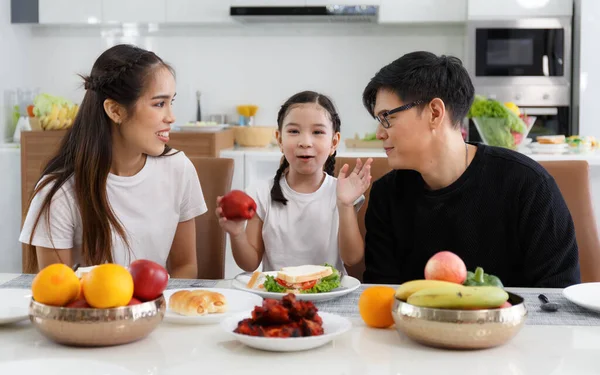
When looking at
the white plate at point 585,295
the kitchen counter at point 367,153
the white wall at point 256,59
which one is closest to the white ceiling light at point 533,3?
the white wall at point 256,59

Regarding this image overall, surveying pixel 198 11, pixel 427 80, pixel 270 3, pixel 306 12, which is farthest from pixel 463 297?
pixel 198 11

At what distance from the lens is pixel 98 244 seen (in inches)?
80.0

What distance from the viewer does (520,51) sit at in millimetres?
4820

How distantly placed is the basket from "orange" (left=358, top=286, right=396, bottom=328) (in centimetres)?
336

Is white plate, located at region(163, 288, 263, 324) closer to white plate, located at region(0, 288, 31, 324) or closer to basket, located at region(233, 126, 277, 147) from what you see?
white plate, located at region(0, 288, 31, 324)

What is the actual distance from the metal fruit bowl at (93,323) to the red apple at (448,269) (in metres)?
0.45

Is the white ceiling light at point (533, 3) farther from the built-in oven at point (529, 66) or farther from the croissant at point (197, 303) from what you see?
the croissant at point (197, 303)

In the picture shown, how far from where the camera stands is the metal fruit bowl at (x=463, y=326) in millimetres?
1116

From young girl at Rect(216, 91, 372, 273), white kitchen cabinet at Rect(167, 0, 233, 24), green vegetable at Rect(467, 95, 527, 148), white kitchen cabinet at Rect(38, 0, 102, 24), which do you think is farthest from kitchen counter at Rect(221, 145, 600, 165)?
young girl at Rect(216, 91, 372, 273)

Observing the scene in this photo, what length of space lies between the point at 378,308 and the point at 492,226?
0.72m

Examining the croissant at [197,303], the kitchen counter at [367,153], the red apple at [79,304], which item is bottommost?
the croissant at [197,303]

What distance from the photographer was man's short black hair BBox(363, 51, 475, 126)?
190 cm

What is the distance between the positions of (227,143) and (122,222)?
251 centimetres

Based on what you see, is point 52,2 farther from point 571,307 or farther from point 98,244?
point 571,307
